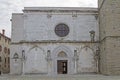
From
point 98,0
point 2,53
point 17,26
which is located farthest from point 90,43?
point 2,53

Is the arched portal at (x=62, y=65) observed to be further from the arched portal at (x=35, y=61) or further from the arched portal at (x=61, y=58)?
the arched portal at (x=35, y=61)

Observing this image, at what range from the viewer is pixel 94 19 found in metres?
32.0

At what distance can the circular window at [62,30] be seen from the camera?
3175 cm

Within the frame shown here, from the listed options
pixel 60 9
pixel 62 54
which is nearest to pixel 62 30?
pixel 60 9

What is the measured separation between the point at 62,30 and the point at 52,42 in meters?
1.93

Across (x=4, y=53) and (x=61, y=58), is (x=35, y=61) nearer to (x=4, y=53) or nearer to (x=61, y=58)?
(x=61, y=58)

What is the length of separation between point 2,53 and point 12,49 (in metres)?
15.7

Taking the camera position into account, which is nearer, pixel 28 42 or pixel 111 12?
pixel 111 12

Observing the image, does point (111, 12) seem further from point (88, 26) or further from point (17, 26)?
point (17, 26)

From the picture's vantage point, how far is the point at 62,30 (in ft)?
105

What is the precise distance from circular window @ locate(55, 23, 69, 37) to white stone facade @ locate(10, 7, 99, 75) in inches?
13.7

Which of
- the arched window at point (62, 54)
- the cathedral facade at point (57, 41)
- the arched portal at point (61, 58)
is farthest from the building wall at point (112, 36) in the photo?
the arched window at point (62, 54)

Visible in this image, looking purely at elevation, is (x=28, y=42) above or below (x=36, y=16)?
below

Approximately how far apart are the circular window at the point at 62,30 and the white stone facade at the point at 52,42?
1.14 feet
